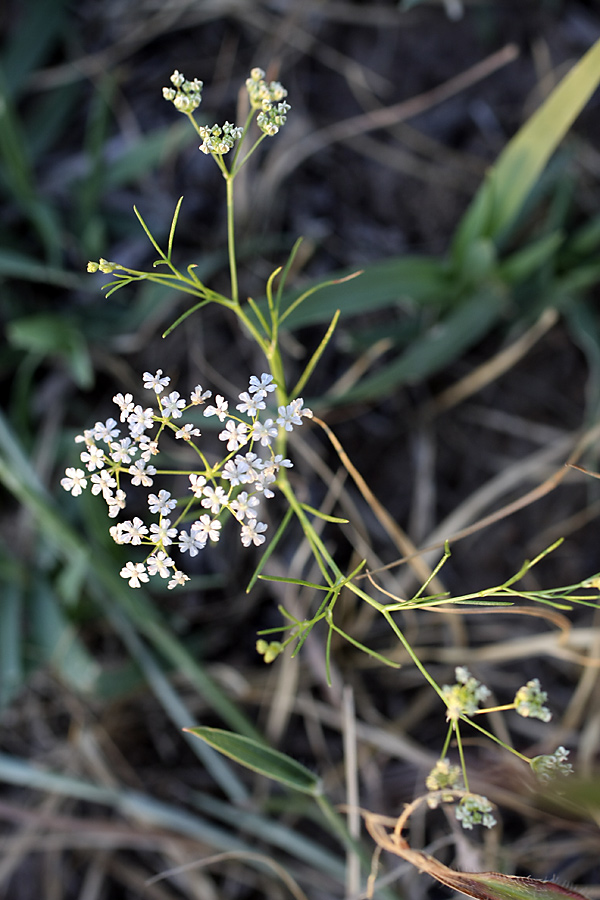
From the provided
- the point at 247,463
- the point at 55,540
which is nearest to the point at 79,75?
the point at 55,540

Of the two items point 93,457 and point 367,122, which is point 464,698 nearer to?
point 93,457

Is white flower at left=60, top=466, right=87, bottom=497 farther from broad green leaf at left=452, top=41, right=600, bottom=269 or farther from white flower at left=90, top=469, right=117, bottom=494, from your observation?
broad green leaf at left=452, top=41, right=600, bottom=269

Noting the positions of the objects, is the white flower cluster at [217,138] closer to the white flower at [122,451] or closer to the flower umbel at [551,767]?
the white flower at [122,451]

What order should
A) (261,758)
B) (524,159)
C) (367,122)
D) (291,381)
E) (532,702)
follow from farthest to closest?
(367,122) < (291,381) < (524,159) < (261,758) < (532,702)

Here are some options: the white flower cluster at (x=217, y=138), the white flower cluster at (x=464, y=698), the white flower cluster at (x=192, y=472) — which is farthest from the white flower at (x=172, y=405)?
the white flower cluster at (x=464, y=698)

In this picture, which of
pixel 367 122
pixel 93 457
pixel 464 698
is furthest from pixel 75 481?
pixel 367 122

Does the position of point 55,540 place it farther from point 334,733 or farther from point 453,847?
point 453,847
